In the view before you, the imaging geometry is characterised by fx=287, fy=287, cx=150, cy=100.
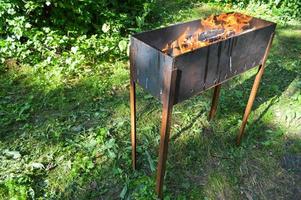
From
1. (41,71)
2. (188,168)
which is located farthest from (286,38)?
(41,71)

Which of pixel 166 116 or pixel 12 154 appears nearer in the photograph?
pixel 166 116

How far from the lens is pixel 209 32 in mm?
2625

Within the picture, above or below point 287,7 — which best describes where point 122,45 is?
below

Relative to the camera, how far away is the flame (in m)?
2.38

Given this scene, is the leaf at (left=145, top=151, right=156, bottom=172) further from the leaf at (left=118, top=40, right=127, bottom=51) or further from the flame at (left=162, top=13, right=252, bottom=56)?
A: the leaf at (left=118, top=40, right=127, bottom=51)

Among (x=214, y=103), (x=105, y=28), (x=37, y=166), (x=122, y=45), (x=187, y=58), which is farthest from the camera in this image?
(x=105, y=28)

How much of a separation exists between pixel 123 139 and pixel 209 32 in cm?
154

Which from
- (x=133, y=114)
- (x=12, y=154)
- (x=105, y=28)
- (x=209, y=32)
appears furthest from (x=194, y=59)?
(x=105, y=28)

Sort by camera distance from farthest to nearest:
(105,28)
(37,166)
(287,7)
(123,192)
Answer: (287,7) → (105,28) → (37,166) → (123,192)

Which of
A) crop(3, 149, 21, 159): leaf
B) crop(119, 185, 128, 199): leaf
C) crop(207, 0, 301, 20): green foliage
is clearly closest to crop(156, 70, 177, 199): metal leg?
crop(119, 185, 128, 199): leaf

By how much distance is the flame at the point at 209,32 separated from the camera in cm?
238

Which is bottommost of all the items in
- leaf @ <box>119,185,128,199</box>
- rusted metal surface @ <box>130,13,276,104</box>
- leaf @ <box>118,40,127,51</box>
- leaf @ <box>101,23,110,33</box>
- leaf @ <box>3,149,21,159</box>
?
leaf @ <box>119,185,128,199</box>

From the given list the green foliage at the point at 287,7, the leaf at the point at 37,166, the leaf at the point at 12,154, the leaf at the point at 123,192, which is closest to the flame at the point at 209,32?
the leaf at the point at 123,192

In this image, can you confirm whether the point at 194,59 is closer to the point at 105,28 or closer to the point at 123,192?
the point at 123,192
